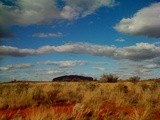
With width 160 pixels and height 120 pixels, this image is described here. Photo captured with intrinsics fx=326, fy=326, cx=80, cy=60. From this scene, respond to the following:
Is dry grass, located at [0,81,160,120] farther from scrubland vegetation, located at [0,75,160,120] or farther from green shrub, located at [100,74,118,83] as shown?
green shrub, located at [100,74,118,83]

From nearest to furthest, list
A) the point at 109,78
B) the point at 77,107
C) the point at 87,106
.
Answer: the point at 77,107 < the point at 87,106 < the point at 109,78

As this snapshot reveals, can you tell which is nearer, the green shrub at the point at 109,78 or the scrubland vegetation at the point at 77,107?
the scrubland vegetation at the point at 77,107

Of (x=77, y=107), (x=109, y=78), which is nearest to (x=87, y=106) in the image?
(x=77, y=107)

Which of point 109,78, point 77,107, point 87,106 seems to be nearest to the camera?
point 77,107

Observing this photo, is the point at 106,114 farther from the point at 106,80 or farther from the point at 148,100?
the point at 106,80

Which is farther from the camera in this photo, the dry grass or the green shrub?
the green shrub

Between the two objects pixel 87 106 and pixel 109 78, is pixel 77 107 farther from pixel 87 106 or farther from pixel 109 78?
pixel 109 78

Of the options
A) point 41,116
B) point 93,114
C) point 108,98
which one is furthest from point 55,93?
point 41,116

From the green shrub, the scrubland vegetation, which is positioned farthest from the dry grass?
the green shrub

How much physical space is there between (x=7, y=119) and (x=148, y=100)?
7.88m

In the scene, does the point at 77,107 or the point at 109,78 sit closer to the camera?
the point at 77,107

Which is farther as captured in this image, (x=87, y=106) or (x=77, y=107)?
(x=87, y=106)

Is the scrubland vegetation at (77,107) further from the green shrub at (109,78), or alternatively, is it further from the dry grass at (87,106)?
the green shrub at (109,78)

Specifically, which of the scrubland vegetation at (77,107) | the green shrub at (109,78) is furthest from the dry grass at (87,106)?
the green shrub at (109,78)
